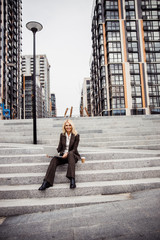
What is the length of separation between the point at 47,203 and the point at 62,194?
39 cm

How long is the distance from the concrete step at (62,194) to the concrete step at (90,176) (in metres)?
0.15

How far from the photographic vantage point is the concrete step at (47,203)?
9.09ft

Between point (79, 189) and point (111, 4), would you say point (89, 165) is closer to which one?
point (79, 189)

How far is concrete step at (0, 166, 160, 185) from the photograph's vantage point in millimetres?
3472

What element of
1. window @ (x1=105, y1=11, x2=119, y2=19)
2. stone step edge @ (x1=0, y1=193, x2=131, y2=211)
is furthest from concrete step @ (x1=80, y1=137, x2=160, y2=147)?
window @ (x1=105, y1=11, x2=119, y2=19)

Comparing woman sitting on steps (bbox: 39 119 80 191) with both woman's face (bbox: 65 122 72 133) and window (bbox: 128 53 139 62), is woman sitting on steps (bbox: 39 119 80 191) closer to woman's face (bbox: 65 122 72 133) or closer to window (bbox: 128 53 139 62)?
woman's face (bbox: 65 122 72 133)

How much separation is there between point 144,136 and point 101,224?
4927 mm

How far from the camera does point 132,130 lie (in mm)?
7344

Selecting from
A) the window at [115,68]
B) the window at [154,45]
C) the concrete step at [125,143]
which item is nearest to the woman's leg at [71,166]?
the concrete step at [125,143]

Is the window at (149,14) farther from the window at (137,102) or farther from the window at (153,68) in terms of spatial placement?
the window at (137,102)

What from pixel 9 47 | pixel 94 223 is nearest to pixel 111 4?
pixel 9 47

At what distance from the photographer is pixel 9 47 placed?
51.4m

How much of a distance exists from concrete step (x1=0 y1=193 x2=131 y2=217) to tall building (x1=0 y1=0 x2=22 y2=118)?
38.5 metres

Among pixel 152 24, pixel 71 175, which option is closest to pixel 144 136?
pixel 71 175
